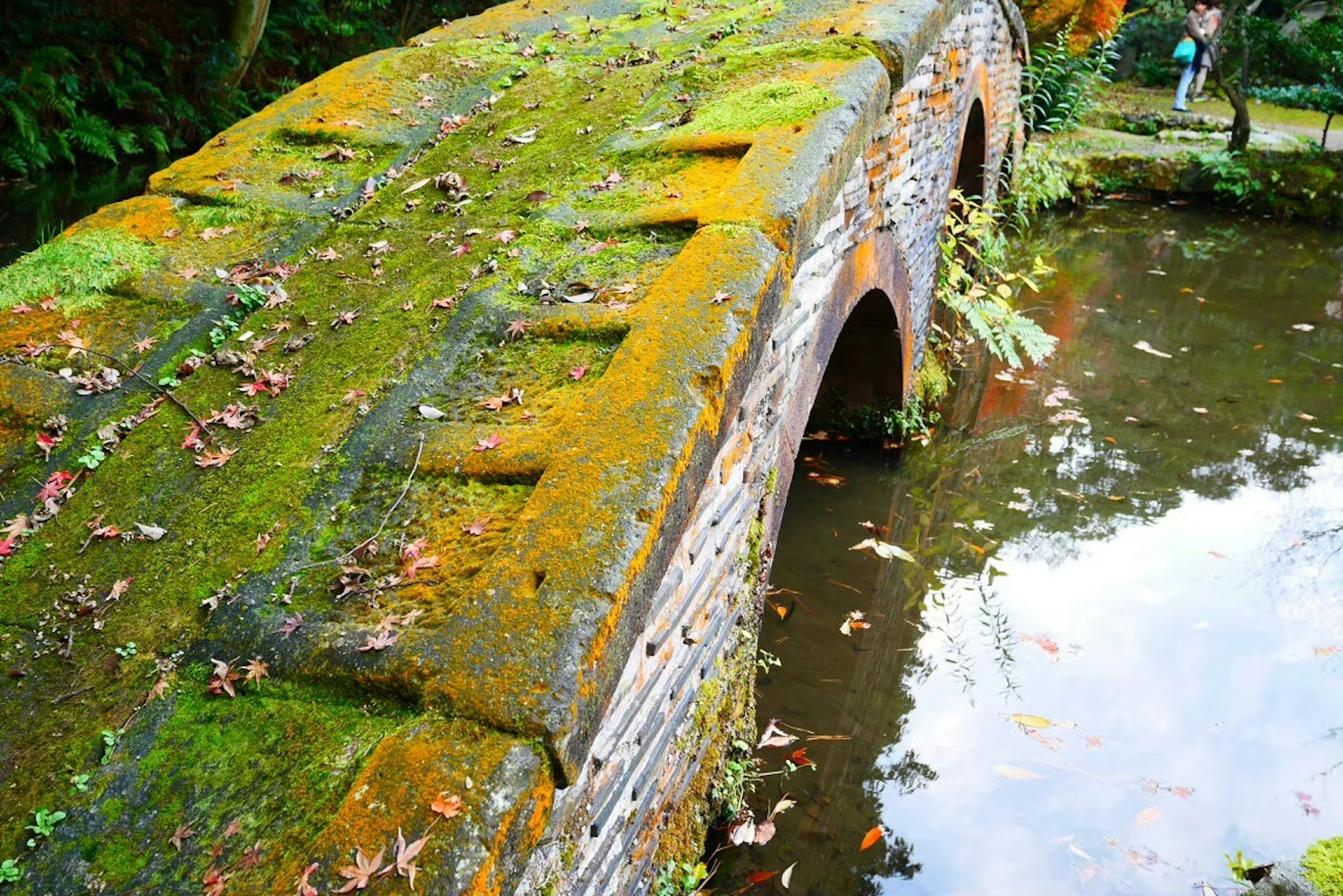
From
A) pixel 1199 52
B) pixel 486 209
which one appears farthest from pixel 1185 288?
pixel 486 209

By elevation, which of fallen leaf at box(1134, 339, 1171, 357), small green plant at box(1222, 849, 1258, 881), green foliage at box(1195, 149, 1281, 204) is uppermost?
green foliage at box(1195, 149, 1281, 204)

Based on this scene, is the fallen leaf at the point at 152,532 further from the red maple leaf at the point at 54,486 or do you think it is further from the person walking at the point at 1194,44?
the person walking at the point at 1194,44

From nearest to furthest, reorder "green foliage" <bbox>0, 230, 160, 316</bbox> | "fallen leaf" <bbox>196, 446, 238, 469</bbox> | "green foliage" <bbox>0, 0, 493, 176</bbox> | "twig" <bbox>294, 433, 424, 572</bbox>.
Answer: "twig" <bbox>294, 433, 424, 572</bbox>, "fallen leaf" <bbox>196, 446, 238, 469</bbox>, "green foliage" <bbox>0, 230, 160, 316</bbox>, "green foliage" <bbox>0, 0, 493, 176</bbox>

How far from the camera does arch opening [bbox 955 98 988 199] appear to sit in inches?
287

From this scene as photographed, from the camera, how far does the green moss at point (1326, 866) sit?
2.24 metres

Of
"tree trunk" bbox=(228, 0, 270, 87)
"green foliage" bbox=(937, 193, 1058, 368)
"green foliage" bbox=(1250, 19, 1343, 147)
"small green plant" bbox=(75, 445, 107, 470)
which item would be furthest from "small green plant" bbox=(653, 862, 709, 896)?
"green foliage" bbox=(1250, 19, 1343, 147)

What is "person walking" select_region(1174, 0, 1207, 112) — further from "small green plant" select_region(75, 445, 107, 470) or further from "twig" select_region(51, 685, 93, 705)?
"twig" select_region(51, 685, 93, 705)

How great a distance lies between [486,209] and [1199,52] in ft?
48.1

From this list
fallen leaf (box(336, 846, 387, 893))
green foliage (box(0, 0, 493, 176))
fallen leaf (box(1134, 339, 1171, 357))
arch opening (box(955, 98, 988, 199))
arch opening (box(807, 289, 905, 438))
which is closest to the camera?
fallen leaf (box(336, 846, 387, 893))

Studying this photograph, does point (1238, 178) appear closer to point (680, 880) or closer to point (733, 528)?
point (733, 528)

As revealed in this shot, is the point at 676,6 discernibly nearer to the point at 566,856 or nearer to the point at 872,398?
the point at 872,398

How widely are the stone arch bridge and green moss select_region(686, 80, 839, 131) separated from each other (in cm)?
2

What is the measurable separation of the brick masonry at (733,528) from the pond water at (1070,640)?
92cm

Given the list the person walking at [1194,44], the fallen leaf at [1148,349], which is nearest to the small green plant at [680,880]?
the fallen leaf at [1148,349]
